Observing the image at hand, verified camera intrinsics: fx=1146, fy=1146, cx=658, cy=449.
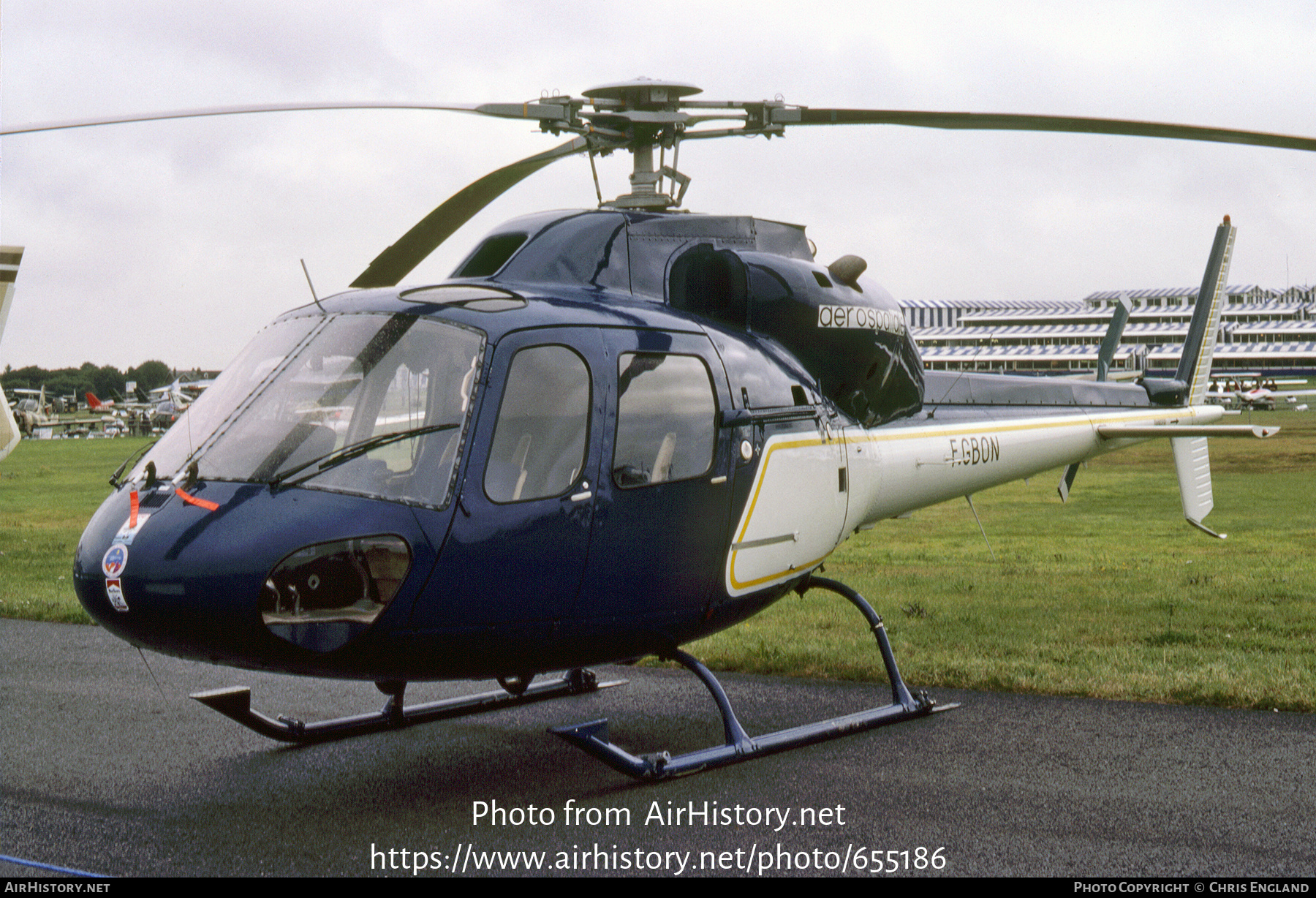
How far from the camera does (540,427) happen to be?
493 cm

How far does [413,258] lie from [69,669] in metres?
4.33

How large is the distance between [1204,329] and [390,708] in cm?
864

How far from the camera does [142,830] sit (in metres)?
4.86

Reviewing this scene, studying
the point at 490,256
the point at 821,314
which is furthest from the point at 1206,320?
the point at 490,256

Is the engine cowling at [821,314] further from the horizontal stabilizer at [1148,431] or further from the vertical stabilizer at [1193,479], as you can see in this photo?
the vertical stabilizer at [1193,479]

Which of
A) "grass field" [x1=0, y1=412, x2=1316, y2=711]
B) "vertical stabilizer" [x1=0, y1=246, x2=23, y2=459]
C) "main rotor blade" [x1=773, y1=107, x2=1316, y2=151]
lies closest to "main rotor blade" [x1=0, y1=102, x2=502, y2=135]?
"main rotor blade" [x1=773, y1=107, x2=1316, y2=151]

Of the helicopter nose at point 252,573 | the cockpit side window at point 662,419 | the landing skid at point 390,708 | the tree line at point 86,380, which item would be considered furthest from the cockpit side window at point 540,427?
the tree line at point 86,380

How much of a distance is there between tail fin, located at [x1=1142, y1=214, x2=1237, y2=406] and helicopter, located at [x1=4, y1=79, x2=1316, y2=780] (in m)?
4.65

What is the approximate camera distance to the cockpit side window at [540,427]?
4.78 meters

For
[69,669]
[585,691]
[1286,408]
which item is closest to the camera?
[585,691]

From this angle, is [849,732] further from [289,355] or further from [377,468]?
[289,355]

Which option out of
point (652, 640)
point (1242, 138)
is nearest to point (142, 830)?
point (652, 640)

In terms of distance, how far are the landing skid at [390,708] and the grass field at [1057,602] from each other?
138 centimetres

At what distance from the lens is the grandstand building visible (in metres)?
101
